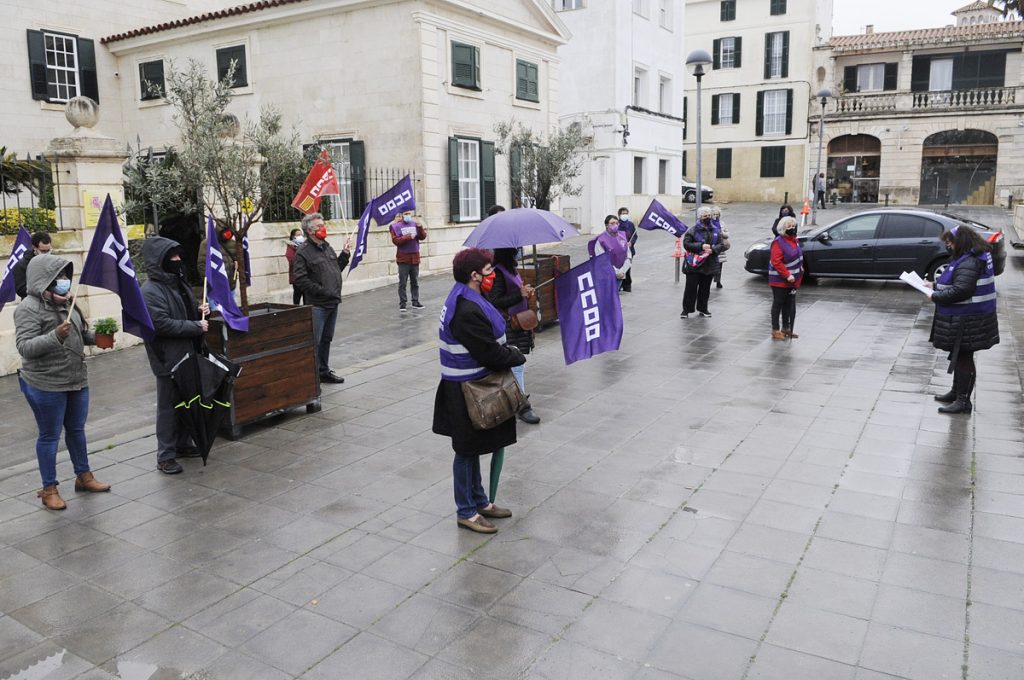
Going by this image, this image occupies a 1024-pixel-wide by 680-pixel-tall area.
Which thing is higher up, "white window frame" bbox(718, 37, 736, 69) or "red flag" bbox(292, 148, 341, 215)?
"white window frame" bbox(718, 37, 736, 69)

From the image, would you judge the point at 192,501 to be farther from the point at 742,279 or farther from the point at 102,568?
the point at 742,279

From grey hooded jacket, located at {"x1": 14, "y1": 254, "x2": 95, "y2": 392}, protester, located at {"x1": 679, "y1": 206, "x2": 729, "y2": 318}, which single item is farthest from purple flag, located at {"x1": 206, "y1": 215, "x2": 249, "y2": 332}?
protester, located at {"x1": 679, "y1": 206, "x2": 729, "y2": 318}

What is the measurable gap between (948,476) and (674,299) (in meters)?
9.26

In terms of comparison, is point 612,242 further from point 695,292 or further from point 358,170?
point 358,170

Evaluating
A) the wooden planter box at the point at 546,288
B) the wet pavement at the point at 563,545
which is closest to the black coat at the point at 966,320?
the wet pavement at the point at 563,545

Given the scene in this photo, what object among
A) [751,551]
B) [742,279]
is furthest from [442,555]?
[742,279]

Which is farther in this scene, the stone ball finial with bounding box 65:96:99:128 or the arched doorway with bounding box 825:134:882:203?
the arched doorway with bounding box 825:134:882:203

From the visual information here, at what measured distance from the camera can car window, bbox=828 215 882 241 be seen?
631 inches

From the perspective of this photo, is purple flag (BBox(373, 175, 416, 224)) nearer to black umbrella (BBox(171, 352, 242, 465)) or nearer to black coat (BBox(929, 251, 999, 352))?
black umbrella (BBox(171, 352, 242, 465))

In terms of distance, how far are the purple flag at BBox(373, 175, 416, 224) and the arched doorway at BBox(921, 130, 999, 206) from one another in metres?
34.8

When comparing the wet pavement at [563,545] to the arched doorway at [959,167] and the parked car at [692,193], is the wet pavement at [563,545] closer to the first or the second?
the parked car at [692,193]

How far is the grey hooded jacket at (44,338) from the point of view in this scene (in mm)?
5637

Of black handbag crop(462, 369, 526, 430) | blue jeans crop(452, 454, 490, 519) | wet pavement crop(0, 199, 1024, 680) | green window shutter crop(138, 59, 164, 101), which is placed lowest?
wet pavement crop(0, 199, 1024, 680)

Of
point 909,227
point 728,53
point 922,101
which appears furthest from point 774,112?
point 909,227
